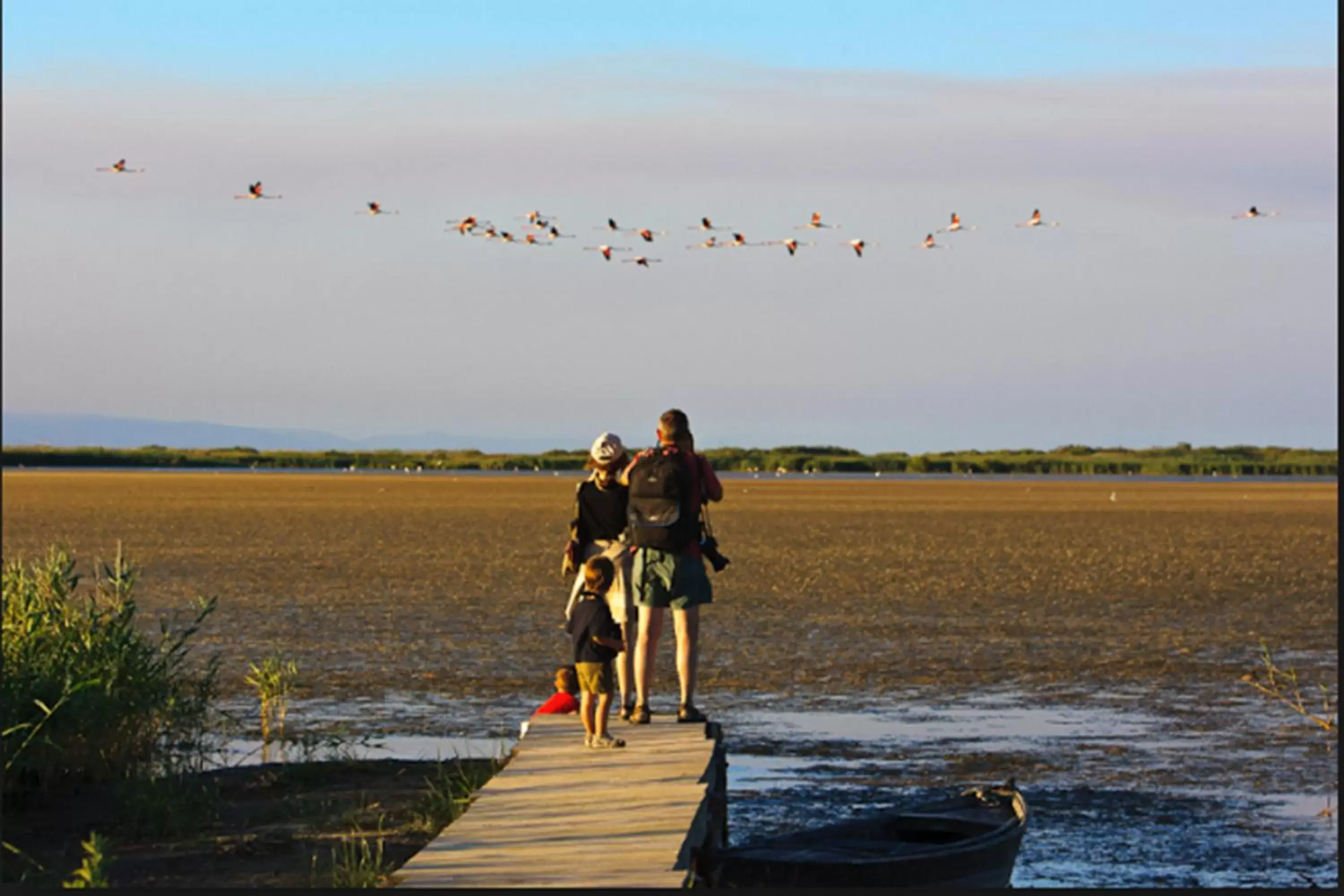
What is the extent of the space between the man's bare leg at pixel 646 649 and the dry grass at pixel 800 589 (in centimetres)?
512

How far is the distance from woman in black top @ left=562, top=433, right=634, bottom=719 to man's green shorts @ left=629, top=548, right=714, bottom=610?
188 millimetres

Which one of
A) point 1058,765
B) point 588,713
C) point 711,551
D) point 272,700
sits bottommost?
point 1058,765

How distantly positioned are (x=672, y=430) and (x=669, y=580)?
889 millimetres

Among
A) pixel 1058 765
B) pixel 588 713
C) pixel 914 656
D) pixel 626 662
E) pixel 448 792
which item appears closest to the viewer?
pixel 448 792

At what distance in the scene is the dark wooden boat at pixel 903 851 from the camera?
31.3 feet

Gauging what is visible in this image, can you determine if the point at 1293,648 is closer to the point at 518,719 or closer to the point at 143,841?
the point at 518,719

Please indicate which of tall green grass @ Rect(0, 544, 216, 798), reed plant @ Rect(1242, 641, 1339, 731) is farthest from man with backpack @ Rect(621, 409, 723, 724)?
reed plant @ Rect(1242, 641, 1339, 731)

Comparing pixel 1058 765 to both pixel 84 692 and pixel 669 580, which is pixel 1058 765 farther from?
pixel 84 692

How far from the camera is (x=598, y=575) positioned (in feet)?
38.8

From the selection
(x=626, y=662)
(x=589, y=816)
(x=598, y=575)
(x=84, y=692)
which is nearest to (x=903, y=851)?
(x=589, y=816)

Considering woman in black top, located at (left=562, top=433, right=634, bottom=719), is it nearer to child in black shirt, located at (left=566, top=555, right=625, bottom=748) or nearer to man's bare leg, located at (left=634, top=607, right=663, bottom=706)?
man's bare leg, located at (left=634, top=607, right=663, bottom=706)

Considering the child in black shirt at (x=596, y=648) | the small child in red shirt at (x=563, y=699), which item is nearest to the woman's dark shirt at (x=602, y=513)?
the child in black shirt at (x=596, y=648)

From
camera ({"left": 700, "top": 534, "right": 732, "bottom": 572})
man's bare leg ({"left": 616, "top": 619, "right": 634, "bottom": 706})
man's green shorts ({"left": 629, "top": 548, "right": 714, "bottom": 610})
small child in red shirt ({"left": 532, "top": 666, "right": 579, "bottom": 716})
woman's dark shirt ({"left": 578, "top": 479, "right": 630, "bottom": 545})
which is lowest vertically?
small child in red shirt ({"left": 532, "top": 666, "right": 579, "bottom": 716})

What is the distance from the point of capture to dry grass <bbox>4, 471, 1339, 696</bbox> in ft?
64.6
